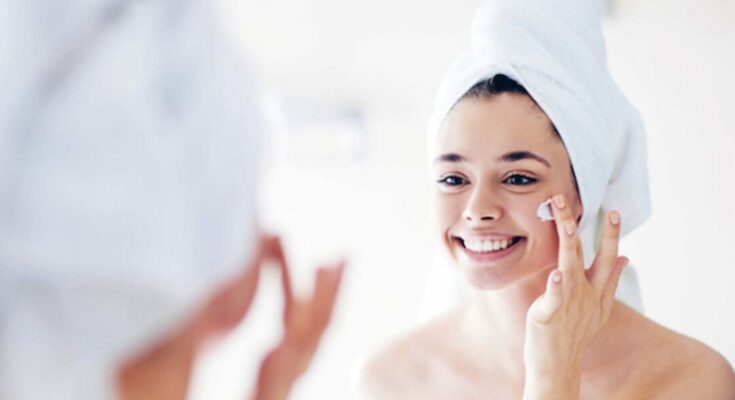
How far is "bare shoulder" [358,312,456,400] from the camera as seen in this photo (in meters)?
1.42

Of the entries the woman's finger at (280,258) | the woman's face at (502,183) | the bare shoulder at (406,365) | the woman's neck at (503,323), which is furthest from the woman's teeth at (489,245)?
the woman's finger at (280,258)

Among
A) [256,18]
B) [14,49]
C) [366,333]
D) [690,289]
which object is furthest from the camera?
[366,333]

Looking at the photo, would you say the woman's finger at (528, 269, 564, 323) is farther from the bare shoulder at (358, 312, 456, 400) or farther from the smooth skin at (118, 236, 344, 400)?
the smooth skin at (118, 236, 344, 400)

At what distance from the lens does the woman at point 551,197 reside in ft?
3.88

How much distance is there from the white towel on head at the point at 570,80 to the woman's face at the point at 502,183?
0.08ft

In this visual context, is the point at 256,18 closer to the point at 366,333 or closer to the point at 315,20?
the point at 315,20

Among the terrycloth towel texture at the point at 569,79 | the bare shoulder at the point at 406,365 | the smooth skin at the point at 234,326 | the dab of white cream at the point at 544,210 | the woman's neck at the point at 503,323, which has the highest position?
the terrycloth towel texture at the point at 569,79

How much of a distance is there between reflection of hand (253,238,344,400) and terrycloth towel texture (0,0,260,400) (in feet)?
0.30

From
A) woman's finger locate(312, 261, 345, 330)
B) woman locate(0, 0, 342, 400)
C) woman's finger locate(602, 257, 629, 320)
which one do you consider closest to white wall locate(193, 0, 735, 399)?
woman's finger locate(602, 257, 629, 320)

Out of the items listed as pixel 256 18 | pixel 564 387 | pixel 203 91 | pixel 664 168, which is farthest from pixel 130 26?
pixel 256 18

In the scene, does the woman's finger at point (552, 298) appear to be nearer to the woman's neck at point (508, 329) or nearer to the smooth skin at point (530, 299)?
the smooth skin at point (530, 299)

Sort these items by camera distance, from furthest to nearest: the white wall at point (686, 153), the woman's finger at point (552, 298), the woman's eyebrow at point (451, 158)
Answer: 1. the white wall at point (686, 153)
2. the woman's eyebrow at point (451, 158)
3. the woman's finger at point (552, 298)

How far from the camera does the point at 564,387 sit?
116cm

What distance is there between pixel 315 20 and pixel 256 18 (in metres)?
0.13
